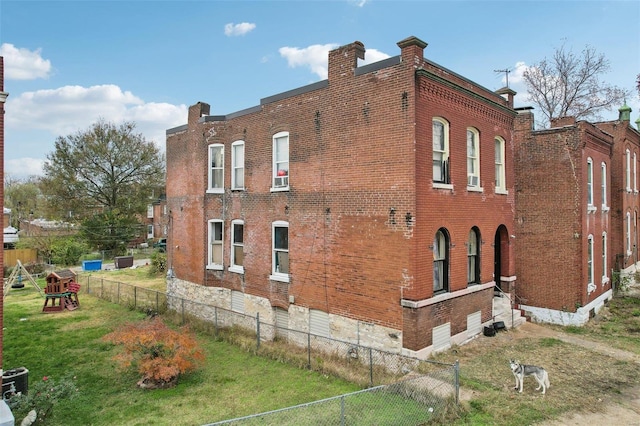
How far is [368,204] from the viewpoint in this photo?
41.1 feet

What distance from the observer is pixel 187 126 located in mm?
19969

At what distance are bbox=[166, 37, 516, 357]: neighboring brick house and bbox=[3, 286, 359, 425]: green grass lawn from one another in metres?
2.49

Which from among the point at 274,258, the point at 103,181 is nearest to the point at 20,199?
the point at 103,181

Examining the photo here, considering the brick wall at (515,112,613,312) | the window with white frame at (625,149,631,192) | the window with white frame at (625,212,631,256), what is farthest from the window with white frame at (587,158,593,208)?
the window with white frame at (625,212,631,256)

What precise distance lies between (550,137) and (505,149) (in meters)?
2.16

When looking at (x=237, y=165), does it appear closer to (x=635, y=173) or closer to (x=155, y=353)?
(x=155, y=353)

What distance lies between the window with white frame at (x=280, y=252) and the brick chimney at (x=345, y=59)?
5.71m

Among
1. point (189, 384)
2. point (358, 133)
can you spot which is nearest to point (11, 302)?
point (189, 384)

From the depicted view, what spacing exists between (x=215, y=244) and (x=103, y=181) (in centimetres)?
3436

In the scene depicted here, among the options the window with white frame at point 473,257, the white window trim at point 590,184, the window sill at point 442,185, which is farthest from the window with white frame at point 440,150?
the white window trim at point 590,184

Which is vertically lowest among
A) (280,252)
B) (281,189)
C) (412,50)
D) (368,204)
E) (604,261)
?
(604,261)

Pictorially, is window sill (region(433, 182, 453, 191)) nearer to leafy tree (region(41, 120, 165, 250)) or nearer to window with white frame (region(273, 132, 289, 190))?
window with white frame (region(273, 132, 289, 190))

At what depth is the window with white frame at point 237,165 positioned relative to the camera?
1761 centimetres

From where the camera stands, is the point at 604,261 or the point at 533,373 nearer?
the point at 533,373
